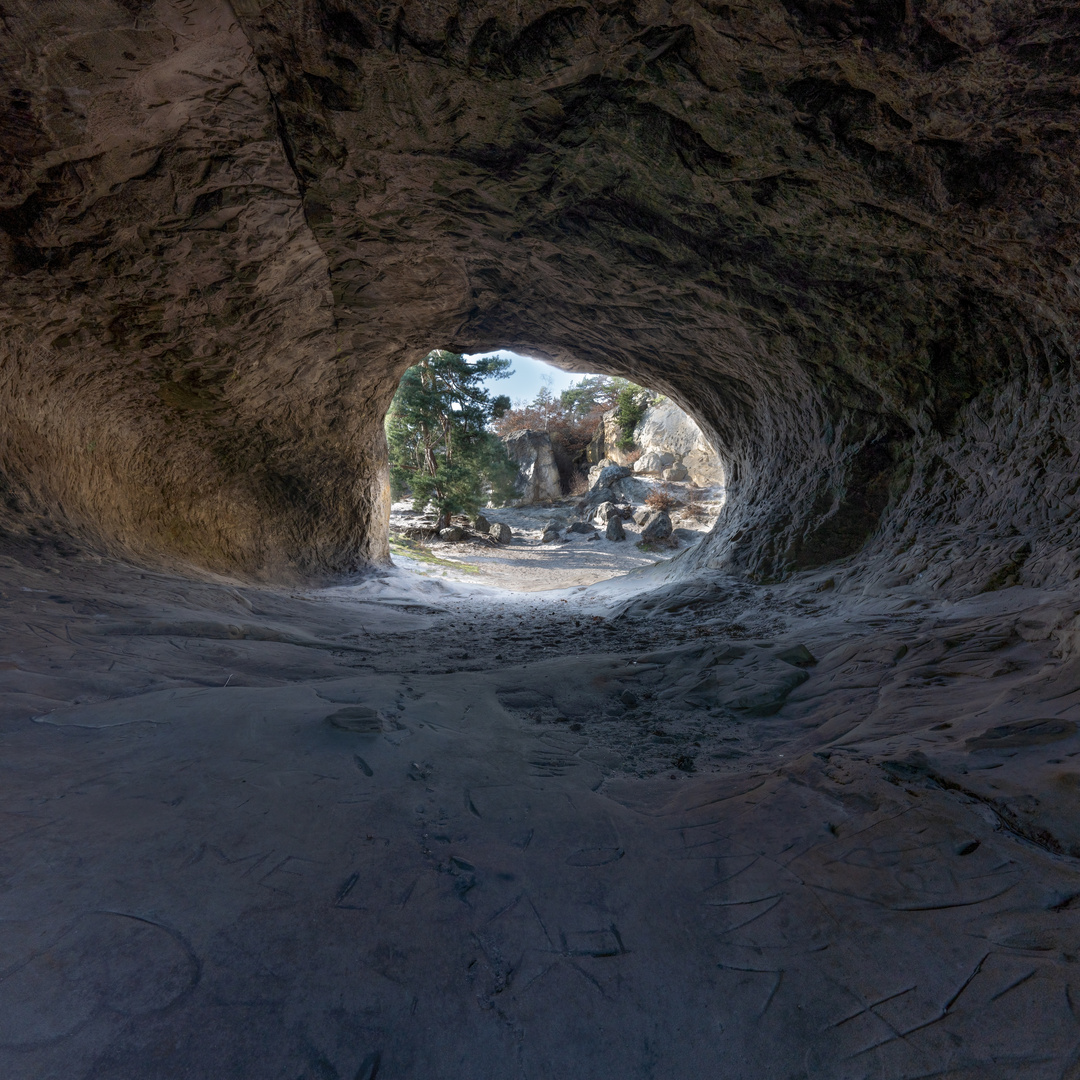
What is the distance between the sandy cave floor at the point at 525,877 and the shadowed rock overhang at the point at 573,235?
3.14 metres

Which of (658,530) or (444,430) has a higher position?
(444,430)

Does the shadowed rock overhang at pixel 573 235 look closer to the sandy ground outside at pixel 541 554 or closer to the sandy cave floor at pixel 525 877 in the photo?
the sandy cave floor at pixel 525 877

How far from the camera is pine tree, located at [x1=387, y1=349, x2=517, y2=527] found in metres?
21.5

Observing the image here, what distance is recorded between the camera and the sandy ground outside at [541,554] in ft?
50.6

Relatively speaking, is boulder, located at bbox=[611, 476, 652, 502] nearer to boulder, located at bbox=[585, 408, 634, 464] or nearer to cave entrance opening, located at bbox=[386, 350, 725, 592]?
cave entrance opening, located at bbox=[386, 350, 725, 592]

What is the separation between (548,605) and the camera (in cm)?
900

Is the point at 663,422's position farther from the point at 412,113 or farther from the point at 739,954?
the point at 739,954

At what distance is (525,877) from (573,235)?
235 inches

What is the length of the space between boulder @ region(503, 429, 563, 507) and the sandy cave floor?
2908cm

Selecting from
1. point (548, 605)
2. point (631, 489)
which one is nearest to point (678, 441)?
point (631, 489)

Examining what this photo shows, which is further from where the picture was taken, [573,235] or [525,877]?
[573,235]

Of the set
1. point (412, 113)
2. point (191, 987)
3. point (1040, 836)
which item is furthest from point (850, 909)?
point (412, 113)

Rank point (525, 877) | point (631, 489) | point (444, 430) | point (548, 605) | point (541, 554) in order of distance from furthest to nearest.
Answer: point (631, 489) < point (444, 430) < point (541, 554) < point (548, 605) < point (525, 877)

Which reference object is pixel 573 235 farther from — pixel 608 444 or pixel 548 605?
pixel 608 444
